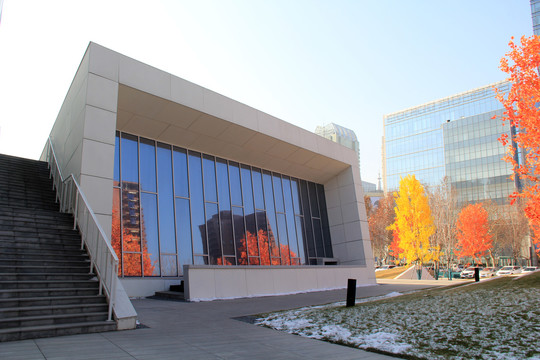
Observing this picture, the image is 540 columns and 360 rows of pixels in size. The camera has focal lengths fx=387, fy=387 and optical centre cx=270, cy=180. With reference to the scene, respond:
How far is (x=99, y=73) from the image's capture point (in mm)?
12859

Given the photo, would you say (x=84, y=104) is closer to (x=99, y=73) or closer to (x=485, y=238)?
(x=99, y=73)

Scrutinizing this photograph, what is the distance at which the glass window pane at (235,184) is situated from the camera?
1944cm

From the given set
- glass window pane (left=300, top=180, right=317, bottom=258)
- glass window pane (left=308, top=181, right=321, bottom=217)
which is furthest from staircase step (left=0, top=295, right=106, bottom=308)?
glass window pane (left=308, top=181, right=321, bottom=217)

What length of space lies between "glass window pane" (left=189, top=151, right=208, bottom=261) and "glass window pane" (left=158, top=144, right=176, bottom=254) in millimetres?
1077

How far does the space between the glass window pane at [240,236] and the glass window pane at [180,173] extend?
301cm

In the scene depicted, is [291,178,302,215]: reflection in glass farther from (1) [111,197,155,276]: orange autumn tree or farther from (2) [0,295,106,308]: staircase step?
(2) [0,295,106,308]: staircase step

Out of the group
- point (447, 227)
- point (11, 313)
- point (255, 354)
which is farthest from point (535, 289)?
point (447, 227)

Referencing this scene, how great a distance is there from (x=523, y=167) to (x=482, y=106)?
100 metres

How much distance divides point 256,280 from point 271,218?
608 cm

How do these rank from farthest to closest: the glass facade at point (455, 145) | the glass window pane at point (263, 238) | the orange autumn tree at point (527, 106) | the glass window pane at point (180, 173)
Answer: the glass facade at point (455, 145), the glass window pane at point (263, 238), the glass window pane at point (180, 173), the orange autumn tree at point (527, 106)

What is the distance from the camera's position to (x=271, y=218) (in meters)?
21.0

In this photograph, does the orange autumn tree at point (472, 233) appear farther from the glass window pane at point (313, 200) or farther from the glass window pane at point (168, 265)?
the glass window pane at point (168, 265)

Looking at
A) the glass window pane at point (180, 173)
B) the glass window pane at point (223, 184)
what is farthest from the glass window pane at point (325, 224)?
the glass window pane at point (180, 173)

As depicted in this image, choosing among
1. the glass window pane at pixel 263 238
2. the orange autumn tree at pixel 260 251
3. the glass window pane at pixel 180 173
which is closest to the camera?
the glass window pane at pixel 180 173
